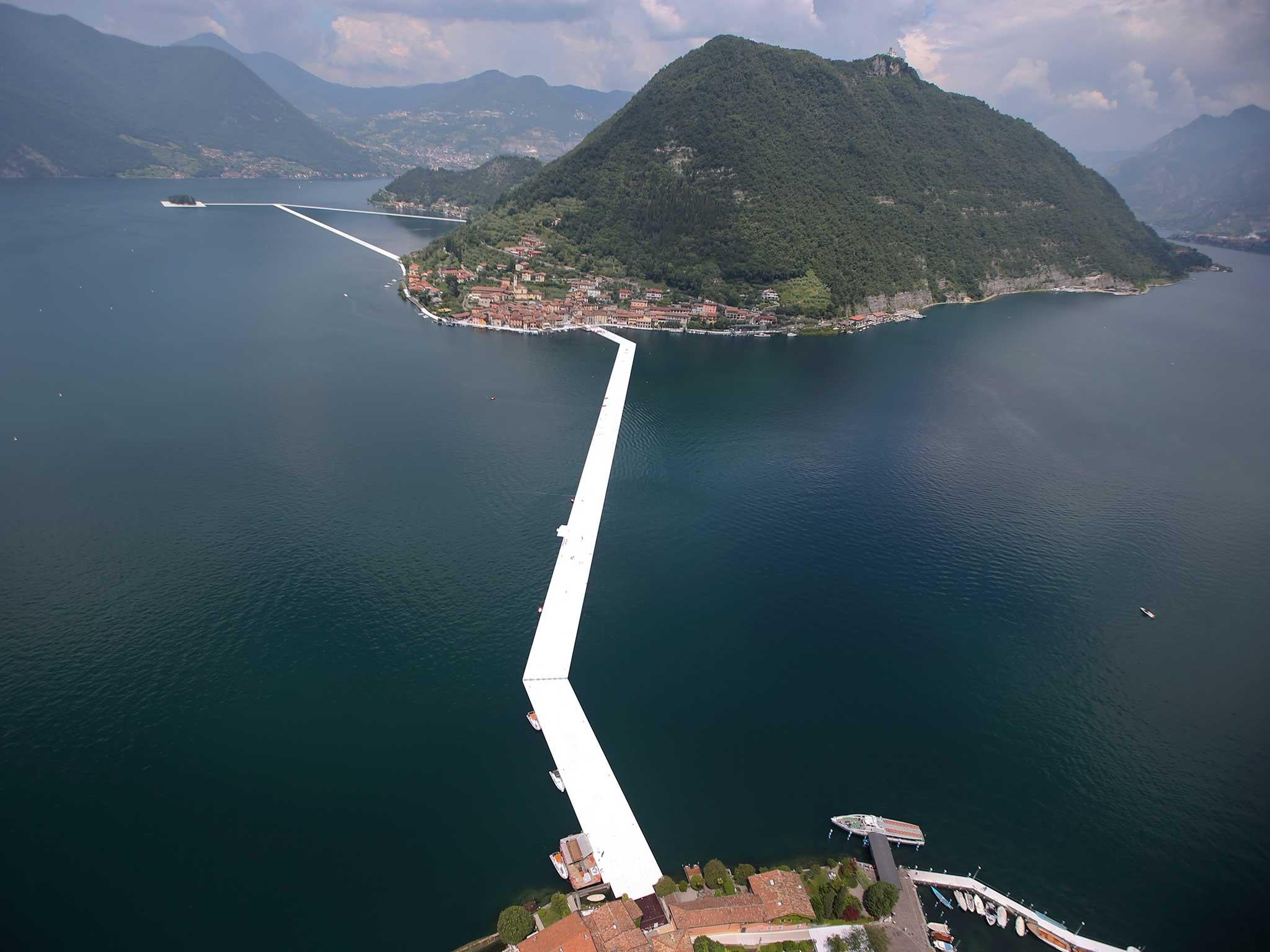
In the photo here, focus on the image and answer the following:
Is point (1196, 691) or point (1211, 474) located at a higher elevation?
point (1211, 474)

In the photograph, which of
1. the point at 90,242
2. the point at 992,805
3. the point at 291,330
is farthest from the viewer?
the point at 90,242

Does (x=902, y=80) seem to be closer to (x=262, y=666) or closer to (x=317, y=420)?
(x=317, y=420)

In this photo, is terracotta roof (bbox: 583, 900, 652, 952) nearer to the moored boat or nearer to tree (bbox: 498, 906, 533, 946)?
tree (bbox: 498, 906, 533, 946)

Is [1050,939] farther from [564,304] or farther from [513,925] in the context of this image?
[564,304]

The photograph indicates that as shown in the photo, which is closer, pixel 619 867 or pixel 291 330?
pixel 619 867

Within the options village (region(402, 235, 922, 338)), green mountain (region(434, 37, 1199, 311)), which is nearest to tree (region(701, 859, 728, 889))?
village (region(402, 235, 922, 338))

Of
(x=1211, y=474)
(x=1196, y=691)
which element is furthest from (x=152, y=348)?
(x=1211, y=474)
